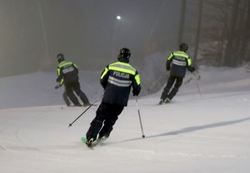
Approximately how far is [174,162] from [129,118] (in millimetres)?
5411

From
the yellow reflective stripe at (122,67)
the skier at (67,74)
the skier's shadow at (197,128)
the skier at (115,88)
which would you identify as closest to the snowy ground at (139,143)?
the skier's shadow at (197,128)

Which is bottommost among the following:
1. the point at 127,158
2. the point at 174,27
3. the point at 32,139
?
the point at 174,27

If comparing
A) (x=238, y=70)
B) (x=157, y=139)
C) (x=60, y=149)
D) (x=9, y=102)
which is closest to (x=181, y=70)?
(x=157, y=139)

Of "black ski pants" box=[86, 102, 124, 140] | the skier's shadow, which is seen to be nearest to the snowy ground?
the skier's shadow

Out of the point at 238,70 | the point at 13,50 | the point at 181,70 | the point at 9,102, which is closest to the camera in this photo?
the point at 181,70

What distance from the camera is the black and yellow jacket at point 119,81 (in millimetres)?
9273

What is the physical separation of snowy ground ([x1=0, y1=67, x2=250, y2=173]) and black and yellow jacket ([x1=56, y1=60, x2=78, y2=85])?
278 cm

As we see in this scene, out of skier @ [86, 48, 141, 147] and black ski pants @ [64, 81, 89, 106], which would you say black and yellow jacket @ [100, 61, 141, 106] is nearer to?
skier @ [86, 48, 141, 147]

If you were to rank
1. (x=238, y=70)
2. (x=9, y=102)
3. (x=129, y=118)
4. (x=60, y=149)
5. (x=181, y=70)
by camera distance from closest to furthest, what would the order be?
1. (x=60, y=149)
2. (x=129, y=118)
3. (x=181, y=70)
4. (x=9, y=102)
5. (x=238, y=70)

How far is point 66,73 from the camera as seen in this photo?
17.4 meters

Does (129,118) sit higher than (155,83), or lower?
higher

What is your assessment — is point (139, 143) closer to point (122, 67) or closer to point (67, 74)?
point (122, 67)

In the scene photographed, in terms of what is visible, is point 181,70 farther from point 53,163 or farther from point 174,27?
point 174,27

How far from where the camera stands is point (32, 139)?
32.7 ft
